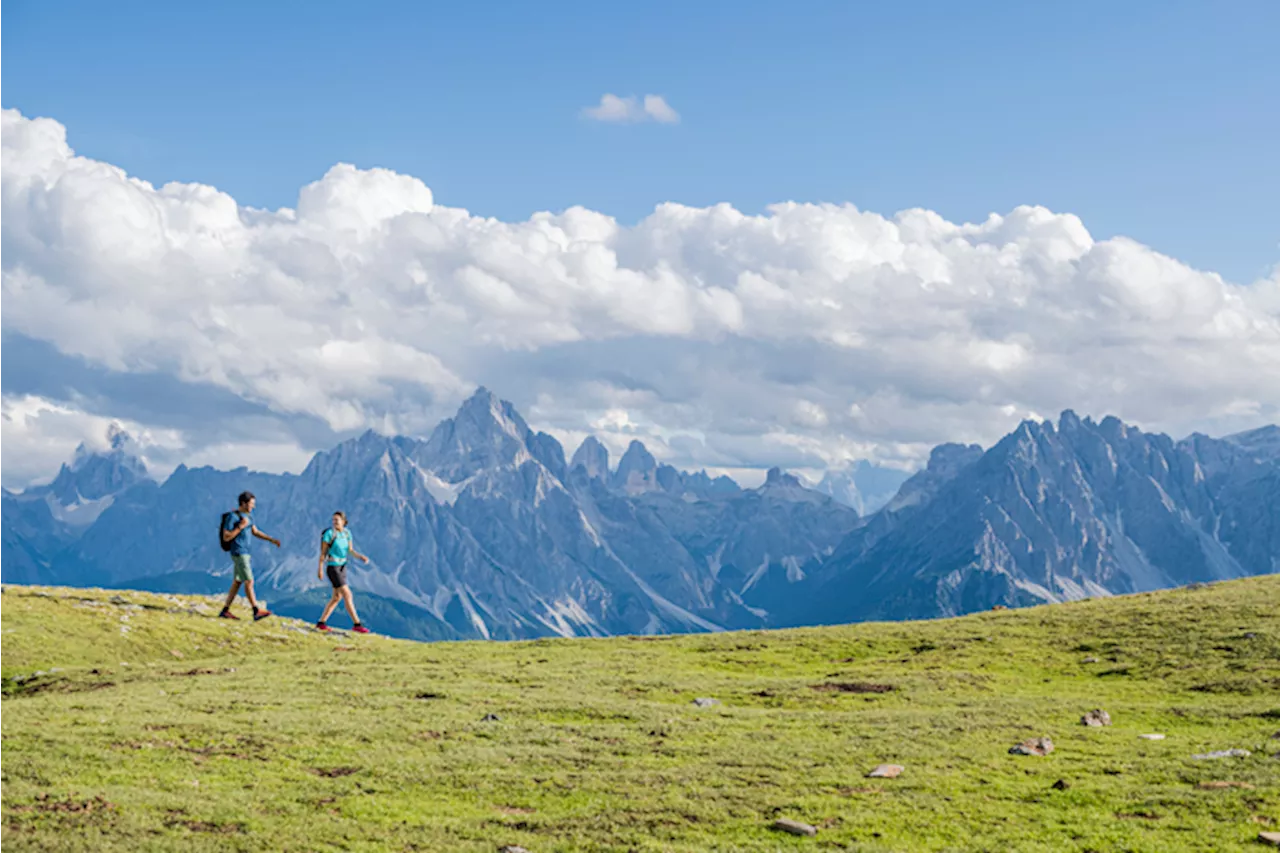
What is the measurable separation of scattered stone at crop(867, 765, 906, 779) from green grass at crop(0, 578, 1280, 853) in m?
0.55

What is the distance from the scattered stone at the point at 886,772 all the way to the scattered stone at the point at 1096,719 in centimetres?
1091

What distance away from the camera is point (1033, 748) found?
3059 cm

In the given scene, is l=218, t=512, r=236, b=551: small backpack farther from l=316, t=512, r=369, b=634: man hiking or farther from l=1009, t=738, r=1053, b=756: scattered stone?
l=1009, t=738, r=1053, b=756: scattered stone

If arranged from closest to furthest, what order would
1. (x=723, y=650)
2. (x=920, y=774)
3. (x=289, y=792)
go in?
(x=289, y=792)
(x=920, y=774)
(x=723, y=650)

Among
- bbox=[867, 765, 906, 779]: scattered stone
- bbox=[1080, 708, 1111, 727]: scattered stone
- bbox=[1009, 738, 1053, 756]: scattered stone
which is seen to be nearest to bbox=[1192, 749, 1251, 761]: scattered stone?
bbox=[1009, 738, 1053, 756]: scattered stone

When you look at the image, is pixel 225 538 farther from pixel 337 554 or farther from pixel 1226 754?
pixel 1226 754

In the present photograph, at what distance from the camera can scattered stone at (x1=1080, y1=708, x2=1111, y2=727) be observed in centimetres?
3534

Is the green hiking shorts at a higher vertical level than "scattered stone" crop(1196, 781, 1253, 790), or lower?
higher

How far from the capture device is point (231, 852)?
1966cm

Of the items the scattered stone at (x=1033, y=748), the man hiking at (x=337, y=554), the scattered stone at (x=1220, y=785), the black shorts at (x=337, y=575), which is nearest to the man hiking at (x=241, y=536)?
the man hiking at (x=337, y=554)

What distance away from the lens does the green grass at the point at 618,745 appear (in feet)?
72.0

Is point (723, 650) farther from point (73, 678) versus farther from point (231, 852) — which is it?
point (231, 852)

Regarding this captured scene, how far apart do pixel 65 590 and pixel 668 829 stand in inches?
2225

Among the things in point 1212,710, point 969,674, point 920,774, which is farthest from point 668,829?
point 969,674
